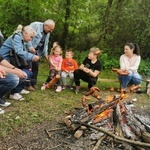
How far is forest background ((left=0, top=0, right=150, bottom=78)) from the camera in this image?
1104 cm

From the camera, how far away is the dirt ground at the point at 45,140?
432 centimetres

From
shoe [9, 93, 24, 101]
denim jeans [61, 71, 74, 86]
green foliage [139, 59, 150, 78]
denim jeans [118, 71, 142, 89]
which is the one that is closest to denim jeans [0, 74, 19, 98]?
shoe [9, 93, 24, 101]

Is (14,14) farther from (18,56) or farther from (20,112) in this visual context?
(20,112)

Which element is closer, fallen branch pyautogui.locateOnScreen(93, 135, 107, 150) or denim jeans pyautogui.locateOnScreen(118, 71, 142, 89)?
fallen branch pyautogui.locateOnScreen(93, 135, 107, 150)

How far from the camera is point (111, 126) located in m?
4.79

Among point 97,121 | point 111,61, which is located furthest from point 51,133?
point 111,61

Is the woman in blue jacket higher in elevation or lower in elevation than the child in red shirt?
higher

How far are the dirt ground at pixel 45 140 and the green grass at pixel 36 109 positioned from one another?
16 centimetres

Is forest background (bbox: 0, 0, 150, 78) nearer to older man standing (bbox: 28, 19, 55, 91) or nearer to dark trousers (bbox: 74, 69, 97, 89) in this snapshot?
older man standing (bbox: 28, 19, 55, 91)

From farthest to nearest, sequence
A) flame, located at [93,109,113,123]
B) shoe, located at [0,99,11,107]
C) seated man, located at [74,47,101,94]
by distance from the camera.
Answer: seated man, located at [74,47,101,94] → shoe, located at [0,99,11,107] → flame, located at [93,109,113,123]

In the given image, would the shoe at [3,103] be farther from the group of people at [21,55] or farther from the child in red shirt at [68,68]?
the child in red shirt at [68,68]

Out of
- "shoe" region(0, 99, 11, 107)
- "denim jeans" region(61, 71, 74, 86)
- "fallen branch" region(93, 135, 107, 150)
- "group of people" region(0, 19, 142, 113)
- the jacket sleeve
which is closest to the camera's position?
"fallen branch" region(93, 135, 107, 150)

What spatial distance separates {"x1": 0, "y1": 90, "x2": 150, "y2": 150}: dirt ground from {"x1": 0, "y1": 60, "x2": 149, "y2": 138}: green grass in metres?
0.16

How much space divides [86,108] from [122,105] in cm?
64
